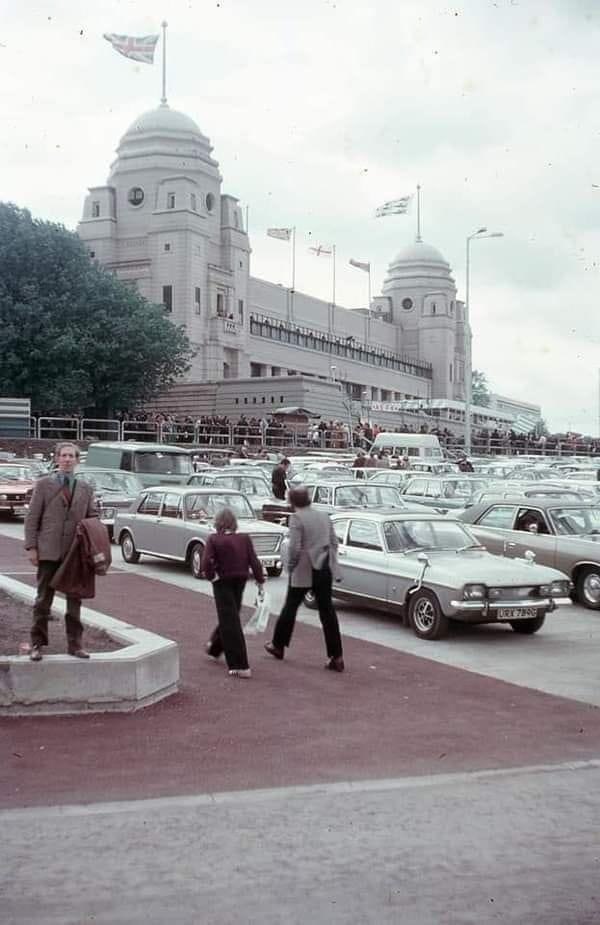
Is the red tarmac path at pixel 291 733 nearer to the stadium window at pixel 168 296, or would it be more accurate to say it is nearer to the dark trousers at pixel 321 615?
the dark trousers at pixel 321 615

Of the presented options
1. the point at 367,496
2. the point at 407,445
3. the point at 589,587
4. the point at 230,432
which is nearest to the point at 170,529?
the point at 367,496

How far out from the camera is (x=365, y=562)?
13.1 metres

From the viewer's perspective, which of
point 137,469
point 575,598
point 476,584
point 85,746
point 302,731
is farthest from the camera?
point 137,469

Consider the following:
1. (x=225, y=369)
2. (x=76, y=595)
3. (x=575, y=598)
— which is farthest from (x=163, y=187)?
(x=76, y=595)

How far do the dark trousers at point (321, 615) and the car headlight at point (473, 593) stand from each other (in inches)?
81.4

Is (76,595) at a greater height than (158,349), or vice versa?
(158,349)

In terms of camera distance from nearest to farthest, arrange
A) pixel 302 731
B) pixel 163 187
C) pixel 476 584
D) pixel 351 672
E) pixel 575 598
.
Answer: pixel 302 731 < pixel 351 672 < pixel 476 584 < pixel 575 598 < pixel 163 187

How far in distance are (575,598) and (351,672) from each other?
5.91 meters

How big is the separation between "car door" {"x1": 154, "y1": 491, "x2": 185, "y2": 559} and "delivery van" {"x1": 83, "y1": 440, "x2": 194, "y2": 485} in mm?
7526

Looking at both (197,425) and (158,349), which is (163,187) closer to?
(158,349)

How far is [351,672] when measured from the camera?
9875mm

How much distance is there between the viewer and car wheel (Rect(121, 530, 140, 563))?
59.6 ft

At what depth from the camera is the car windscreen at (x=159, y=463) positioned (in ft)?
84.7

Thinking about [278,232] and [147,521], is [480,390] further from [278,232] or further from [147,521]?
[147,521]
